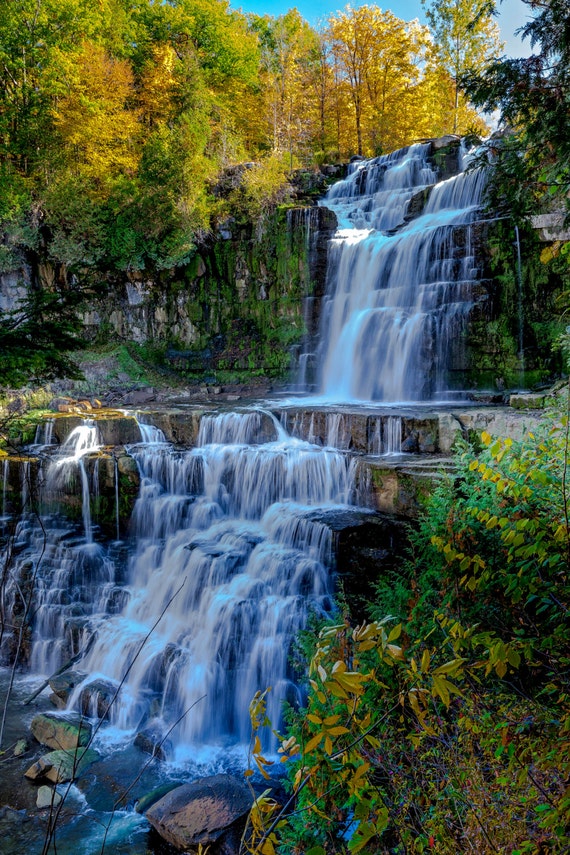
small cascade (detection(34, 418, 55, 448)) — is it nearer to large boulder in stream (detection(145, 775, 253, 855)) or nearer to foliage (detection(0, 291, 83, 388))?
large boulder in stream (detection(145, 775, 253, 855))

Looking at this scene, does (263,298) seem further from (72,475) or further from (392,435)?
(392,435)

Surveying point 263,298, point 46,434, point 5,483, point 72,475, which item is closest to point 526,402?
point 72,475

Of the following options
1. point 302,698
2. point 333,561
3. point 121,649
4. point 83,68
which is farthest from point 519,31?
point 83,68

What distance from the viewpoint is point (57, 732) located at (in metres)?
6.58

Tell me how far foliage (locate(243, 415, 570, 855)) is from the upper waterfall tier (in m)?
8.28

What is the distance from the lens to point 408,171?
1783cm

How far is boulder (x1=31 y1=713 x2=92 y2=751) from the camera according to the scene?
6.51m

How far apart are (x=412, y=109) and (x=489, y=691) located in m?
30.0

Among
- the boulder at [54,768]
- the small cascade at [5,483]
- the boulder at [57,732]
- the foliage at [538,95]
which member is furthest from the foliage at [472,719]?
the small cascade at [5,483]

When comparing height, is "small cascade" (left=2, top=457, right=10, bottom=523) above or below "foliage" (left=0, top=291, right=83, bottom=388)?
below

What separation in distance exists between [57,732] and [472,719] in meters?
5.43

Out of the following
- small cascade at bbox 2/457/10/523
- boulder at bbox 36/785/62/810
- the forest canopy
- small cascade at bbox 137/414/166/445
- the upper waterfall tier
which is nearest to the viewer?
boulder at bbox 36/785/62/810

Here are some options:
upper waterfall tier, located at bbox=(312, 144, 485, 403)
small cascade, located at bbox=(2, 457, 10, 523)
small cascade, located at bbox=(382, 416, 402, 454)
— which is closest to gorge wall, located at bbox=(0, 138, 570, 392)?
upper waterfall tier, located at bbox=(312, 144, 485, 403)

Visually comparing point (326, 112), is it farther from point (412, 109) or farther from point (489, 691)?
point (489, 691)
